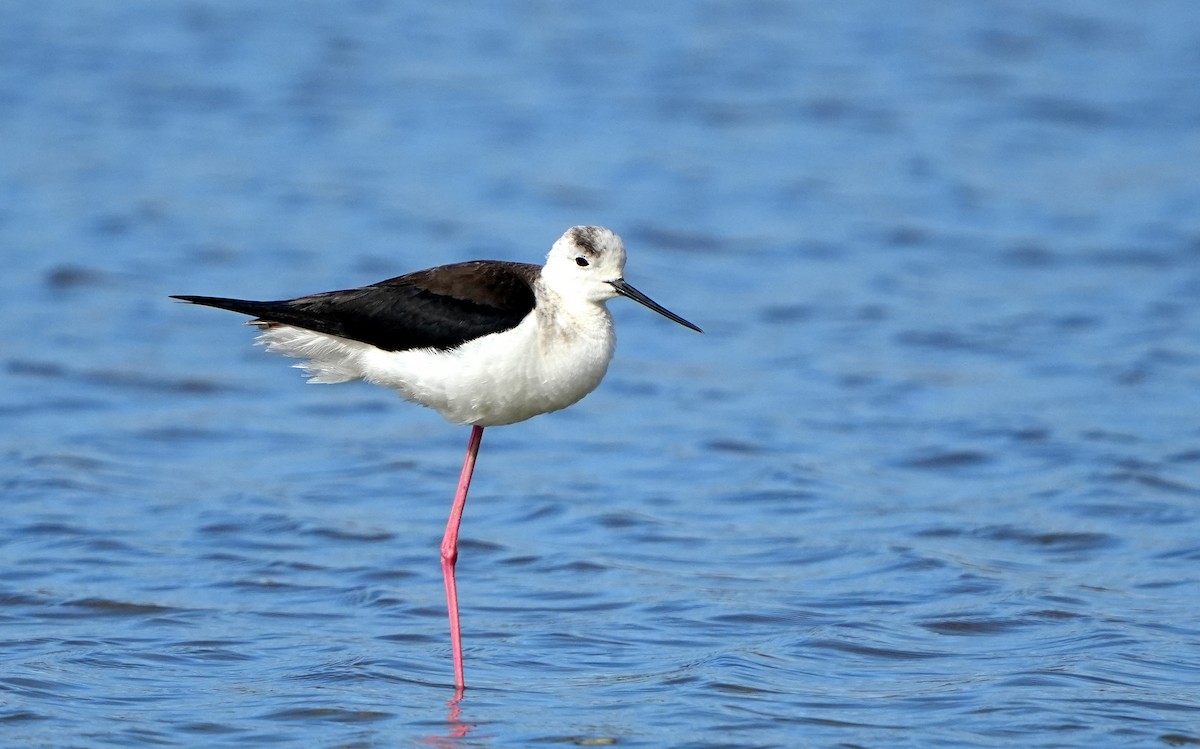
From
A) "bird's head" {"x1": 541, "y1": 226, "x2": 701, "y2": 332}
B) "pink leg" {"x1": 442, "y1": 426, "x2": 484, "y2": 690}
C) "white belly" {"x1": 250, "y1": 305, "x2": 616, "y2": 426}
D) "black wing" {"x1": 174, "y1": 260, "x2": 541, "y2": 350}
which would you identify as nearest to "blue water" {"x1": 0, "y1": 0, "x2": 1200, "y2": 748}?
"pink leg" {"x1": 442, "y1": 426, "x2": 484, "y2": 690}

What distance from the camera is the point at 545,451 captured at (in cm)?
1023

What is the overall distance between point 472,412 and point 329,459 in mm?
3454

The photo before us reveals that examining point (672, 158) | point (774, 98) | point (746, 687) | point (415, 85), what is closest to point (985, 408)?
point (746, 687)

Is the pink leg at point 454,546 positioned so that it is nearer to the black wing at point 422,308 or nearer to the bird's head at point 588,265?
the black wing at point 422,308

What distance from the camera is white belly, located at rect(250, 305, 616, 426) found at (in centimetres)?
642

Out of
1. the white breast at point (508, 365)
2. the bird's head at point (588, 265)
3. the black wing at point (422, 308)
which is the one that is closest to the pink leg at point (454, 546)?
the white breast at point (508, 365)

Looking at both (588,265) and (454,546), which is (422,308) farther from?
(454,546)

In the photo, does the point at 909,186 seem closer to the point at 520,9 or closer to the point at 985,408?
the point at 985,408

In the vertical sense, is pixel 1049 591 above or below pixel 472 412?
below

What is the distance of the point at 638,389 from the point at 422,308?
4837 millimetres

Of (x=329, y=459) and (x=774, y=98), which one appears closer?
(x=329, y=459)

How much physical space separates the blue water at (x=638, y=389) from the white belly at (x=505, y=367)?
3.55 feet

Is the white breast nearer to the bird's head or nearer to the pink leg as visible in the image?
the bird's head

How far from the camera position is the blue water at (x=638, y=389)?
6.74 metres
